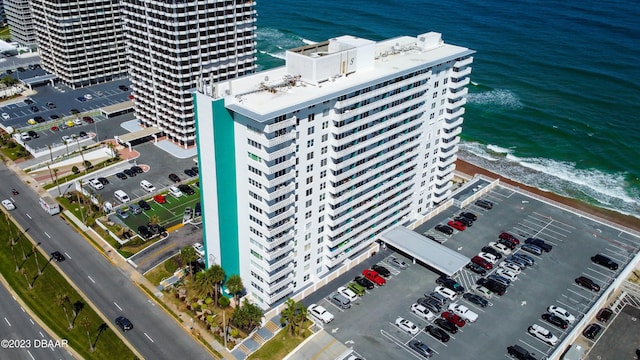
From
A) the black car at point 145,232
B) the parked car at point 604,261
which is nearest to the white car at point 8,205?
the black car at point 145,232

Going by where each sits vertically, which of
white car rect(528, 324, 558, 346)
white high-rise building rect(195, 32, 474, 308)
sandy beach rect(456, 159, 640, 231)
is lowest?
sandy beach rect(456, 159, 640, 231)

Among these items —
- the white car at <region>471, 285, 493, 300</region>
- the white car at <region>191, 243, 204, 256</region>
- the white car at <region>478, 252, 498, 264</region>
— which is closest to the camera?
the white car at <region>471, 285, 493, 300</region>

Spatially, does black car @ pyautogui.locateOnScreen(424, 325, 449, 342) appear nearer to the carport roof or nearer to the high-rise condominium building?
the carport roof

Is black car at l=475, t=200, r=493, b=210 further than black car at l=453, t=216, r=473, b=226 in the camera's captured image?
Yes

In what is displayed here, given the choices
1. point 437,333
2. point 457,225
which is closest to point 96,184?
point 457,225

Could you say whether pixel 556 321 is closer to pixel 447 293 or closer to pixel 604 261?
pixel 447 293

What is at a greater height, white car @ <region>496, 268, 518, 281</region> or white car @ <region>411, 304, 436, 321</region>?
white car @ <region>496, 268, 518, 281</region>

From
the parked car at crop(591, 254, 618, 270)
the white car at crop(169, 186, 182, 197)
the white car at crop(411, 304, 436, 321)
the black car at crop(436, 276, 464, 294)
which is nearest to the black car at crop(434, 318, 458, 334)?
the white car at crop(411, 304, 436, 321)
